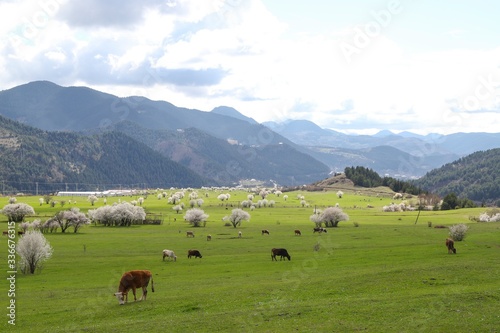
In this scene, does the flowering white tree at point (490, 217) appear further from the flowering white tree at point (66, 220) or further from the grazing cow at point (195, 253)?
the flowering white tree at point (66, 220)

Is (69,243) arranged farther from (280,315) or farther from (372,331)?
(372,331)

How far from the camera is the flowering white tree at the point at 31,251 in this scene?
54.2 meters

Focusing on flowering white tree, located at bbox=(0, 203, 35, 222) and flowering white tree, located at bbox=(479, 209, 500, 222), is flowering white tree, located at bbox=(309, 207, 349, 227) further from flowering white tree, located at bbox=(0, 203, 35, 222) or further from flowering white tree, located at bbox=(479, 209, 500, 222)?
flowering white tree, located at bbox=(0, 203, 35, 222)

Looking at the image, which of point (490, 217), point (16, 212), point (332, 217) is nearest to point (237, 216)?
point (332, 217)

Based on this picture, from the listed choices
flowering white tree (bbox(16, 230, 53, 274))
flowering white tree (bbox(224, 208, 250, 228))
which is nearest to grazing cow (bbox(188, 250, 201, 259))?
flowering white tree (bbox(16, 230, 53, 274))

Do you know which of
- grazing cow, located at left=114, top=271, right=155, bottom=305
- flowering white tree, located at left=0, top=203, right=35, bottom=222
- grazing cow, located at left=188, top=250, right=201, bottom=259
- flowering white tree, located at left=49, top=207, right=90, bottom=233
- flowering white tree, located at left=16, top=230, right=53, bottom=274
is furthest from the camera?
flowering white tree, located at left=0, top=203, right=35, bottom=222

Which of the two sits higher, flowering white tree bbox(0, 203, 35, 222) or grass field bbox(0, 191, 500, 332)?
flowering white tree bbox(0, 203, 35, 222)

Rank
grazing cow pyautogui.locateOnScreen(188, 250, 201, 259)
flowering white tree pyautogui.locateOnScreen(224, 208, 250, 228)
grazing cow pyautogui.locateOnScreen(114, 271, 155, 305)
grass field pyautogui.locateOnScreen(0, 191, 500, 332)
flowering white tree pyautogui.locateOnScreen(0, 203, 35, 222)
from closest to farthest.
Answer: grass field pyautogui.locateOnScreen(0, 191, 500, 332) < grazing cow pyautogui.locateOnScreen(114, 271, 155, 305) < grazing cow pyautogui.locateOnScreen(188, 250, 201, 259) < flowering white tree pyautogui.locateOnScreen(224, 208, 250, 228) < flowering white tree pyautogui.locateOnScreen(0, 203, 35, 222)

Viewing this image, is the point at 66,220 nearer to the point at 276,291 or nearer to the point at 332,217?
the point at 332,217

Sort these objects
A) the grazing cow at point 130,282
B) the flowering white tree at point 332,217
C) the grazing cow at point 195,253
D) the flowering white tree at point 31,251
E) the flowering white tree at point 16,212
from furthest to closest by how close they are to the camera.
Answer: the flowering white tree at point 16,212
the flowering white tree at point 332,217
the grazing cow at point 195,253
the flowering white tree at point 31,251
the grazing cow at point 130,282

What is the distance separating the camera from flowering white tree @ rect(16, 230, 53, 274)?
54.2 m

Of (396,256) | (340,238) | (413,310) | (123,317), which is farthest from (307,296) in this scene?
(340,238)

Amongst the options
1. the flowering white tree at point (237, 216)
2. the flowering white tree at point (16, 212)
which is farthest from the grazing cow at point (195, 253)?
the flowering white tree at point (16, 212)

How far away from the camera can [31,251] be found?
179 ft
